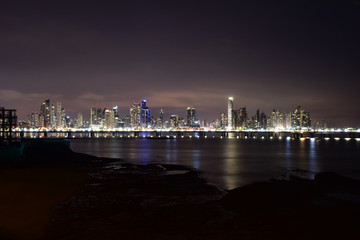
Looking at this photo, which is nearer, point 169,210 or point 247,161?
point 169,210

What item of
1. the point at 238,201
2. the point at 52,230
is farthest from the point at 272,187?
the point at 52,230

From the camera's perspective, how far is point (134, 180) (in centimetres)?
2988

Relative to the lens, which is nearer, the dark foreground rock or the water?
the dark foreground rock

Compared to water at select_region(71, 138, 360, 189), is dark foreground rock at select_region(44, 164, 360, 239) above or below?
above

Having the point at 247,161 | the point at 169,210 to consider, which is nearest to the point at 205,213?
the point at 169,210

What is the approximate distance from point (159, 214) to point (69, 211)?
4.87 m

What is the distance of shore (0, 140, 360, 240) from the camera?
1509 cm

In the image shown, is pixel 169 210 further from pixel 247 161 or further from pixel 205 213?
pixel 247 161

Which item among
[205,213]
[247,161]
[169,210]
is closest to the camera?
[205,213]

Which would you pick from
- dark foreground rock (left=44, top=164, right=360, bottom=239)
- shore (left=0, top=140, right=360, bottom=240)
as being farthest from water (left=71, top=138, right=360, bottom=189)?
dark foreground rock (left=44, top=164, right=360, bottom=239)

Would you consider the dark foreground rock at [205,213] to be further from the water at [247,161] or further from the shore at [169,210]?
the water at [247,161]

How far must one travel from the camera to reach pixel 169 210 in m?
19.0

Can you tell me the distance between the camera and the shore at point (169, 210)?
49.5 ft

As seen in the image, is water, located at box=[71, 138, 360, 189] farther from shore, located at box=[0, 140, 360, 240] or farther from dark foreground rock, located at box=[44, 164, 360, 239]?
dark foreground rock, located at box=[44, 164, 360, 239]
